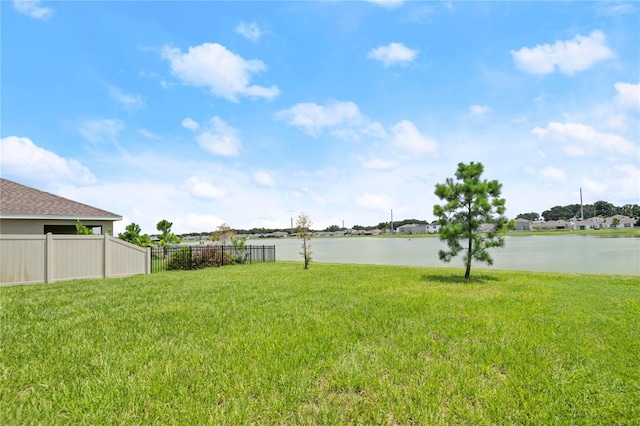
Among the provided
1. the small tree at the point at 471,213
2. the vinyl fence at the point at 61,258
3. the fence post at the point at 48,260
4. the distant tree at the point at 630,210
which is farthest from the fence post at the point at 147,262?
the distant tree at the point at 630,210

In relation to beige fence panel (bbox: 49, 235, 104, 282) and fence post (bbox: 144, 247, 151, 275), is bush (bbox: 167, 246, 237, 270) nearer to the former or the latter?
fence post (bbox: 144, 247, 151, 275)

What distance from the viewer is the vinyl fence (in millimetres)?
9422

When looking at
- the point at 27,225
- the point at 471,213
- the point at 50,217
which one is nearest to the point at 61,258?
the point at 50,217

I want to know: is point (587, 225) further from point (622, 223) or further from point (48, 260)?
point (48, 260)

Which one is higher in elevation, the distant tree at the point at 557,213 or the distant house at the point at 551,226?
the distant tree at the point at 557,213

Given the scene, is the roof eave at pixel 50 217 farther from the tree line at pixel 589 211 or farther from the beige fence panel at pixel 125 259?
the tree line at pixel 589 211

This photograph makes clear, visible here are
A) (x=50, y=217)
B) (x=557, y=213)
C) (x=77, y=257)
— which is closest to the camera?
(x=77, y=257)

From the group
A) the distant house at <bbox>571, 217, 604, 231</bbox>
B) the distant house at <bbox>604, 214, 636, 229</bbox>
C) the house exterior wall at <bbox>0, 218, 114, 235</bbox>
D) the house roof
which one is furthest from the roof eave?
the distant house at <bbox>604, 214, 636, 229</bbox>

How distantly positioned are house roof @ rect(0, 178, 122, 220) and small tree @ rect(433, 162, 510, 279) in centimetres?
1470

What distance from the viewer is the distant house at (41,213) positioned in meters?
13.0

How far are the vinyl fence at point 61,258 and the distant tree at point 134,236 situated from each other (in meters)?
7.31

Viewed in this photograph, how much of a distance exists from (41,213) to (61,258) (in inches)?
194

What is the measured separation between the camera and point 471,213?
440 inches

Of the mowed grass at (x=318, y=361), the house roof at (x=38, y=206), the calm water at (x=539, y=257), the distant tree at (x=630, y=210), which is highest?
the distant tree at (x=630, y=210)
